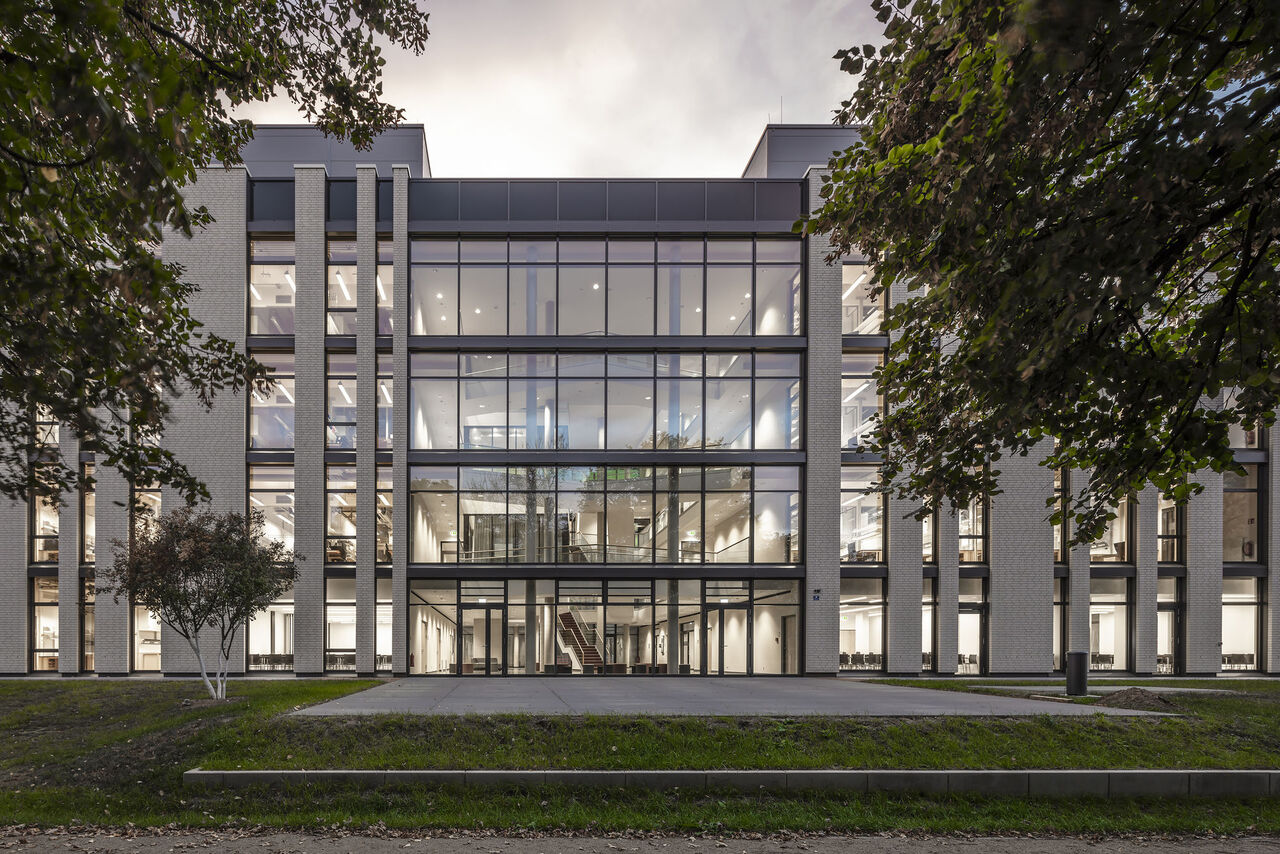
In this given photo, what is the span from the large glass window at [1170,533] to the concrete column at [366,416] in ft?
82.5

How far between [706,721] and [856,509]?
47.5 feet

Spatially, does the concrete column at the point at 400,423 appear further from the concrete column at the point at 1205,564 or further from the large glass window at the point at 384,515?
the concrete column at the point at 1205,564

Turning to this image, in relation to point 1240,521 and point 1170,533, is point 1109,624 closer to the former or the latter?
point 1170,533

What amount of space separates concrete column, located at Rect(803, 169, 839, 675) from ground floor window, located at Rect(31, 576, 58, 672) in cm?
2325

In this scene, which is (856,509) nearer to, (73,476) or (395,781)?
(395,781)

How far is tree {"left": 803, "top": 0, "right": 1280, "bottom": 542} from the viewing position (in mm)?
4586

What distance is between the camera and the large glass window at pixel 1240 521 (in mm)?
24828

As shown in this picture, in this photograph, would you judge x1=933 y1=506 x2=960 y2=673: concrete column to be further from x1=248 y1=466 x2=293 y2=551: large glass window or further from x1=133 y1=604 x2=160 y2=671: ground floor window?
x1=133 y1=604 x2=160 y2=671: ground floor window

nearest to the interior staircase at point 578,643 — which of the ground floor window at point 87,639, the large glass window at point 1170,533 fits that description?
the ground floor window at point 87,639

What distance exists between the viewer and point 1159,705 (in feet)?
43.0

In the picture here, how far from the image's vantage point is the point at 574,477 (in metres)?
23.2

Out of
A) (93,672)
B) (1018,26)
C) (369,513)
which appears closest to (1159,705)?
(1018,26)

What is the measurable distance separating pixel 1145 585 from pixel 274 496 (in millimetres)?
27772

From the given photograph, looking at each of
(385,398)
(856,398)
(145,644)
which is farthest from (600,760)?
(145,644)
